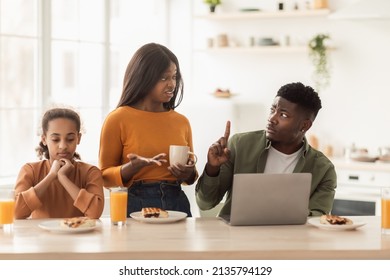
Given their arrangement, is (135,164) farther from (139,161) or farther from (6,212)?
(6,212)

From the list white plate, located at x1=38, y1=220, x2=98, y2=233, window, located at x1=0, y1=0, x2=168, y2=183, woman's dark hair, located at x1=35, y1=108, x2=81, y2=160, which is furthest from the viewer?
window, located at x1=0, y1=0, x2=168, y2=183

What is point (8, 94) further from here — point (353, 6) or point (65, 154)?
point (353, 6)

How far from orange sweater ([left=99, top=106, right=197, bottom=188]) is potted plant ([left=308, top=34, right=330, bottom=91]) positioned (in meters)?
3.00

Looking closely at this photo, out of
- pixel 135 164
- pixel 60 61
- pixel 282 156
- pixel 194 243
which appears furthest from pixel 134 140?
pixel 60 61

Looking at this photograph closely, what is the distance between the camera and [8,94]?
4.12 metres

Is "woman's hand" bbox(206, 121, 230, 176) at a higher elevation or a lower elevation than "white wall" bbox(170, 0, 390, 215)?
lower

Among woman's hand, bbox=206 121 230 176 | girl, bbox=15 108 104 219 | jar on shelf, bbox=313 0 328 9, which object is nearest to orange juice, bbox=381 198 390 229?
woman's hand, bbox=206 121 230 176

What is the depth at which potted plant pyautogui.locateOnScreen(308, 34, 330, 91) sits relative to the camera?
5562 millimetres

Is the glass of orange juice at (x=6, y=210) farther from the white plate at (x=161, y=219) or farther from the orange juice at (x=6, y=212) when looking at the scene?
the white plate at (x=161, y=219)

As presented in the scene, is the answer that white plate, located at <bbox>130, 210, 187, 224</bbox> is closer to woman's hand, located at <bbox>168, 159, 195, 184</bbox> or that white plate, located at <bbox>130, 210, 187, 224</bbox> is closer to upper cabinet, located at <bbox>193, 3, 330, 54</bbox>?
woman's hand, located at <bbox>168, 159, 195, 184</bbox>

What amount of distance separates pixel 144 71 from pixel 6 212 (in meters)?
0.87

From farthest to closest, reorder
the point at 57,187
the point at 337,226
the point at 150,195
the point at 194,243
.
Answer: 1. the point at 150,195
2. the point at 57,187
3. the point at 337,226
4. the point at 194,243

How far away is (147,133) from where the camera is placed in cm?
283
